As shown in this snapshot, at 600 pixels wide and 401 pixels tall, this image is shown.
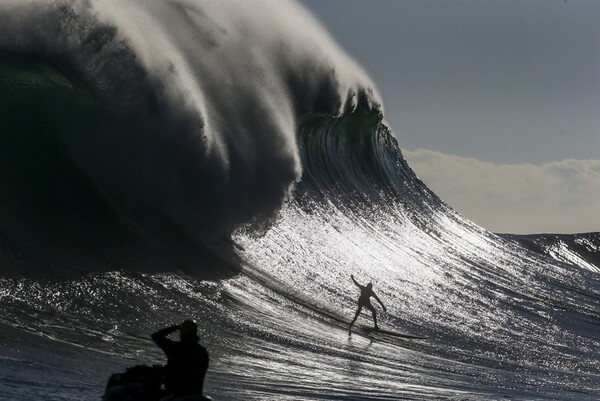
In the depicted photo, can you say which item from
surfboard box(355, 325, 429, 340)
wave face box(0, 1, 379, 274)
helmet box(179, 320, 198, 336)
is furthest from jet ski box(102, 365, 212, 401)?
surfboard box(355, 325, 429, 340)

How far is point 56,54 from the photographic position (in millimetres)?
15609

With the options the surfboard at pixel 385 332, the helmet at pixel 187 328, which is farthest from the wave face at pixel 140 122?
the helmet at pixel 187 328

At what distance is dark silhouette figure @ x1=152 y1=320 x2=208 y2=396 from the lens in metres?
5.65

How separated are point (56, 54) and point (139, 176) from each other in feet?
7.91

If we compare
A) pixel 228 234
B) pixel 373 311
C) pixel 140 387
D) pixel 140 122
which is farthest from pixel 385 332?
pixel 140 387

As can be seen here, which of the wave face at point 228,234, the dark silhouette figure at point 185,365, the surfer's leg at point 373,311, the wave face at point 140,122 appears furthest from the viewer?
the wave face at point 140,122

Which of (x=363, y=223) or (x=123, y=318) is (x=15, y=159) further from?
(x=363, y=223)

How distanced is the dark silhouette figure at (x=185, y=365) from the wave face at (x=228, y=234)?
1079 millimetres

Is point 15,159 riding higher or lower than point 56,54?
lower

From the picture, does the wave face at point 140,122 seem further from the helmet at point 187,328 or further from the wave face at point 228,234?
the helmet at point 187,328

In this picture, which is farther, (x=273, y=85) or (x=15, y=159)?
(x=273, y=85)

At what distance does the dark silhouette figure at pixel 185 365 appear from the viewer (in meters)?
5.65

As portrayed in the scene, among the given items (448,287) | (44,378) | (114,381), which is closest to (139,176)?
(448,287)

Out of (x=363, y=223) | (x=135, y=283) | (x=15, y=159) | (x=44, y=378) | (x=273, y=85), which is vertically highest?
(x=273, y=85)
